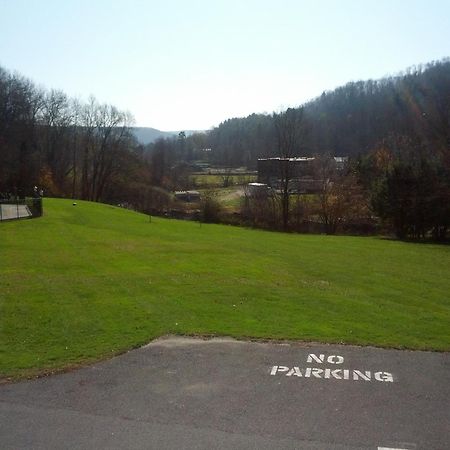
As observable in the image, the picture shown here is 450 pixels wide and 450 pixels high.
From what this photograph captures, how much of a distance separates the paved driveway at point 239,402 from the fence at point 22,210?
2766cm

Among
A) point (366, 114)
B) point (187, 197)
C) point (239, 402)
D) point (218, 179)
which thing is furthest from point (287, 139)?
point (366, 114)

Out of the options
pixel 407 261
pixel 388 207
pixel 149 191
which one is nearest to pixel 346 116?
pixel 149 191

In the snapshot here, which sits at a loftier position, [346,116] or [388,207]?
[346,116]

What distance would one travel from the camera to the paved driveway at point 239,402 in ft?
18.5

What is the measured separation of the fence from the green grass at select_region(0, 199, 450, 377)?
929cm

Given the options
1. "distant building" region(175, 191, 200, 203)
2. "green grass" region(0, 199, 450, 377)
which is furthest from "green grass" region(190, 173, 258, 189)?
"green grass" region(0, 199, 450, 377)

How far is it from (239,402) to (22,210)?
113 feet

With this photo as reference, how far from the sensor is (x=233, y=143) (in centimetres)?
15188

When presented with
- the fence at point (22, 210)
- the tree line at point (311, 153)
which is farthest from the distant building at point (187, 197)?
the fence at point (22, 210)

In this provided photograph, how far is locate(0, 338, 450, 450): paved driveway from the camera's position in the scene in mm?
5648

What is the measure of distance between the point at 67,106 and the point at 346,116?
65672mm

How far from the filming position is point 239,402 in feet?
21.7

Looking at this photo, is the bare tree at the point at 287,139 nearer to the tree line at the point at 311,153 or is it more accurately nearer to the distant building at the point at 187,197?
the tree line at the point at 311,153

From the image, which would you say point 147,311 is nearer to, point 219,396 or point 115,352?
point 115,352
